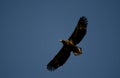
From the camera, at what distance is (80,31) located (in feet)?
103

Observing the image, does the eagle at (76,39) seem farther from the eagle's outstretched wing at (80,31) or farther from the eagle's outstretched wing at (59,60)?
the eagle's outstretched wing at (59,60)

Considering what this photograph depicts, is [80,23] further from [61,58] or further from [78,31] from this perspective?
[61,58]

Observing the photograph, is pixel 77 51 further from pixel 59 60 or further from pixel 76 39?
pixel 59 60

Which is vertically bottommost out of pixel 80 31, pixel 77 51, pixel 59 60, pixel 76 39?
pixel 77 51

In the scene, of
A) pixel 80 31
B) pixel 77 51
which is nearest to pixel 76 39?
pixel 80 31

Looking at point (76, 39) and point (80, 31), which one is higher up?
point (80, 31)

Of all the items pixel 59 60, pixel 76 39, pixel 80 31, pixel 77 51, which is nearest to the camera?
pixel 77 51

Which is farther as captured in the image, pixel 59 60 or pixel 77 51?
pixel 59 60

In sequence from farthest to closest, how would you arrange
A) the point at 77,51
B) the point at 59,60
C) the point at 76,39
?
the point at 59,60, the point at 76,39, the point at 77,51

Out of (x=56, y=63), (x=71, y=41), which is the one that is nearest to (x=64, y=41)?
(x=71, y=41)

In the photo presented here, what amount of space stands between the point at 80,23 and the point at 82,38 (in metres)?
1.45

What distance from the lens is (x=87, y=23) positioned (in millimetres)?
31562

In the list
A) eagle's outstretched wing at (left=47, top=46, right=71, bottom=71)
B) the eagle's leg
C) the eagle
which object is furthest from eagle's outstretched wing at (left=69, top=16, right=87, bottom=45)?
eagle's outstretched wing at (left=47, top=46, right=71, bottom=71)

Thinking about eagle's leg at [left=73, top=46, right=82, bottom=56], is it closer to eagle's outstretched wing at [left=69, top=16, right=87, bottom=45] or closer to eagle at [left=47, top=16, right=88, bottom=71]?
eagle at [left=47, top=16, right=88, bottom=71]
